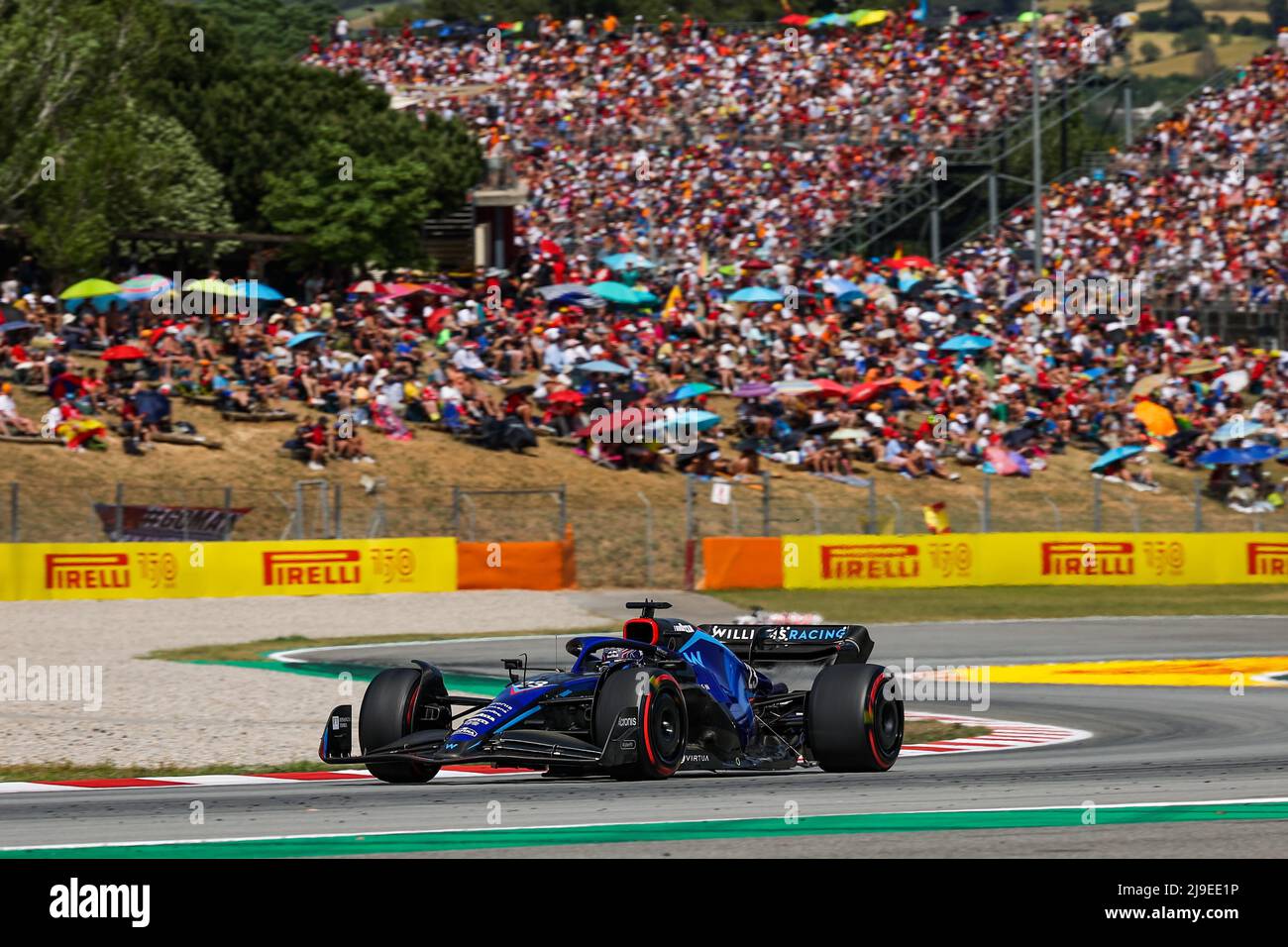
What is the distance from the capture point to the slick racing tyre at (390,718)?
11.1 metres

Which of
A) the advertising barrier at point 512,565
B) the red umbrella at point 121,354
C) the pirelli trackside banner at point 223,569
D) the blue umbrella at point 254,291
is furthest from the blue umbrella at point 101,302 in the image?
the advertising barrier at point 512,565

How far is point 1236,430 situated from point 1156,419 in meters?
2.19

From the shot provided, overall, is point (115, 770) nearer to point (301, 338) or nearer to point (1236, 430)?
point (301, 338)

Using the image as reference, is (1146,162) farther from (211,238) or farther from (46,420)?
(46,420)

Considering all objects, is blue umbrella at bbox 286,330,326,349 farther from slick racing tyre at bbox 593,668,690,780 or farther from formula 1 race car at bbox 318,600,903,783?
slick racing tyre at bbox 593,668,690,780

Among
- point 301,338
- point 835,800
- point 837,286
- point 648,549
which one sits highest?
point 837,286

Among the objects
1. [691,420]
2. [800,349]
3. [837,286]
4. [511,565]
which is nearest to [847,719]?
[511,565]

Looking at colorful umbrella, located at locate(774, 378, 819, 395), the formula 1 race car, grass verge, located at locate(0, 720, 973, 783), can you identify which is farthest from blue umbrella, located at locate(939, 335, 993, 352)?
grass verge, located at locate(0, 720, 973, 783)

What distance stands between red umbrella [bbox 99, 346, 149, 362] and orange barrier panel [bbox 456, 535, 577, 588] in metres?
7.47

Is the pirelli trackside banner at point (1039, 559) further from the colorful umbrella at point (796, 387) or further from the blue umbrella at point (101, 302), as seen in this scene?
the blue umbrella at point (101, 302)

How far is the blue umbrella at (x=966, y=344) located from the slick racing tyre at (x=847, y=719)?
28301 mm

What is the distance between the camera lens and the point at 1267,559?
109 feet

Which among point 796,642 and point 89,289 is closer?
point 796,642

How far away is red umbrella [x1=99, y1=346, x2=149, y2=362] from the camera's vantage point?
1254 inches
